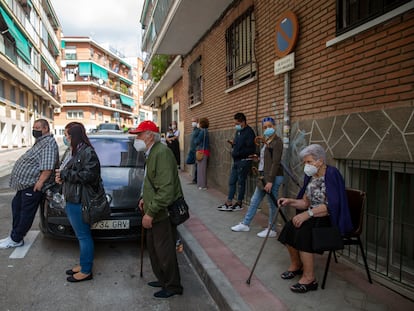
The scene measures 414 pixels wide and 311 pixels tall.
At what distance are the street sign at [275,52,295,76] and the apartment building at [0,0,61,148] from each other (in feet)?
70.0

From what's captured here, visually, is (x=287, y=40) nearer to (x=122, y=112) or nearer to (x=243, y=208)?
(x=243, y=208)

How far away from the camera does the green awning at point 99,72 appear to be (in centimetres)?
5873

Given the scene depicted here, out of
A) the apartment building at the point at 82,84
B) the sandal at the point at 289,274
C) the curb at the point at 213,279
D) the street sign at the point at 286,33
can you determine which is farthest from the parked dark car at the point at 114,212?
the apartment building at the point at 82,84

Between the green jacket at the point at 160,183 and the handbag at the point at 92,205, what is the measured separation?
2.27ft

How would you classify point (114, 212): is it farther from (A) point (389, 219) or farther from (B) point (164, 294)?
(A) point (389, 219)

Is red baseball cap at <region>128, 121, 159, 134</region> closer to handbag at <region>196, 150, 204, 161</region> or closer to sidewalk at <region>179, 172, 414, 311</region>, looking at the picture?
sidewalk at <region>179, 172, 414, 311</region>

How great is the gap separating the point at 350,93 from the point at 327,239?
1.74m

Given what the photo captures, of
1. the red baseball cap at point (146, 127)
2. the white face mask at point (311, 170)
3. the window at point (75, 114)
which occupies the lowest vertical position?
the white face mask at point (311, 170)

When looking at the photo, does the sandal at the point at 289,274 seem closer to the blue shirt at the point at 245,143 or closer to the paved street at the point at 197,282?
the paved street at the point at 197,282

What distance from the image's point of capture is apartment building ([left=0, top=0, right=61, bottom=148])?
76.8ft

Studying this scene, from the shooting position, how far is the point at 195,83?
11672mm

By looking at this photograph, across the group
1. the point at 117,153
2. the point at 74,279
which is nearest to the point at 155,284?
the point at 74,279

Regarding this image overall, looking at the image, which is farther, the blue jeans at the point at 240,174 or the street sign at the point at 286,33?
the blue jeans at the point at 240,174

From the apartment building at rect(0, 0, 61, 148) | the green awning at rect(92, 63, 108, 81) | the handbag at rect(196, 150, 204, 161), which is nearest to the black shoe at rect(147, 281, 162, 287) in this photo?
the handbag at rect(196, 150, 204, 161)
